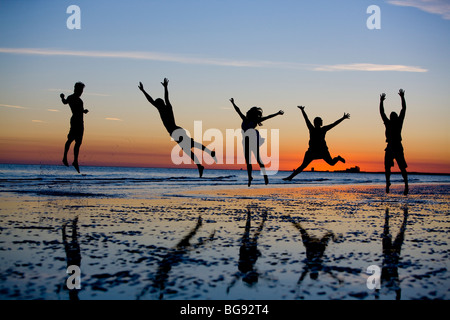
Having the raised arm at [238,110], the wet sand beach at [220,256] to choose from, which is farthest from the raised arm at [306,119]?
the wet sand beach at [220,256]

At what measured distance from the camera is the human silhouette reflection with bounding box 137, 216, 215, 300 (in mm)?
4785

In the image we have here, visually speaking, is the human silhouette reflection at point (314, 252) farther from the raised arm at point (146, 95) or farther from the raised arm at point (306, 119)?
the raised arm at point (146, 95)

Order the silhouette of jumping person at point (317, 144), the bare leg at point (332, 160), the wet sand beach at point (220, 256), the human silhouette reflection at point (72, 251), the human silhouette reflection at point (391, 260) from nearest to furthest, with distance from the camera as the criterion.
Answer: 1. the human silhouette reflection at point (72, 251)
2. the wet sand beach at point (220, 256)
3. the human silhouette reflection at point (391, 260)
4. the silhouette of jumping person at point (317, 144)
5. the bare leg at point (332, 160)

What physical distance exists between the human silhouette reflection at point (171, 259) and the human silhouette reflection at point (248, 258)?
2.25 ft

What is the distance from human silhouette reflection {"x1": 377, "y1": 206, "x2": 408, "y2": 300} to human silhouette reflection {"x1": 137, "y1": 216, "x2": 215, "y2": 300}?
2500mm

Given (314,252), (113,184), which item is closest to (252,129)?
(314,252)

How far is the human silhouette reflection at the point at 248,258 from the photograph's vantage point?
17.0 ft

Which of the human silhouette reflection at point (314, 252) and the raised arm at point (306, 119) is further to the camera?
the raised arm at point (306, 119)

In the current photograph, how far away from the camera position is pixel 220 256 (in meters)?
6.31

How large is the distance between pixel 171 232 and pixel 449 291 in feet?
16.5

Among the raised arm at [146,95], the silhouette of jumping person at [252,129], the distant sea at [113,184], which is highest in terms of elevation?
the raised arm at [146,95]

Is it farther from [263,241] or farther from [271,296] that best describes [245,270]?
[263,241]

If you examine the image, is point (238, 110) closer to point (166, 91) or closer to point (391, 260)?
point (166, 91)

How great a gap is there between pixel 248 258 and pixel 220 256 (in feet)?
1.33
